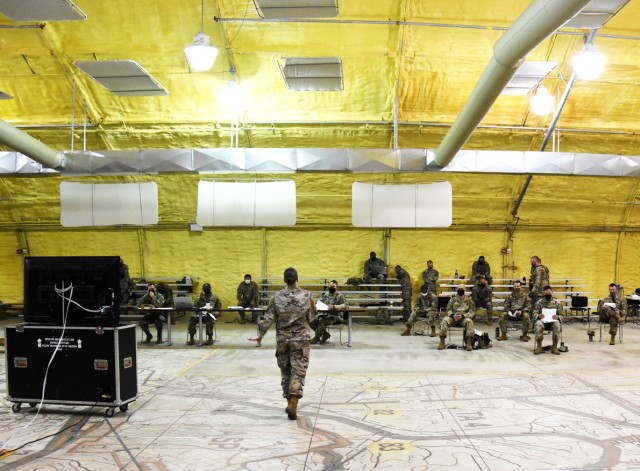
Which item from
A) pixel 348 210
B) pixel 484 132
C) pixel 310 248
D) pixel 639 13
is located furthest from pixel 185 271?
pixel 639 13

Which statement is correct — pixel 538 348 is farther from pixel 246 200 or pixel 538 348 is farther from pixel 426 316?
pixel 246 200

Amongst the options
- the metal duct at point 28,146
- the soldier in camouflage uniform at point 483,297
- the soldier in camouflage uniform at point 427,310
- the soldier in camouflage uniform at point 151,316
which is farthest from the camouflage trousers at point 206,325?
the soldier in camouflage uniform at point 483,297

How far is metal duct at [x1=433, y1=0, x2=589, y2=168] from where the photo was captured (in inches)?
228

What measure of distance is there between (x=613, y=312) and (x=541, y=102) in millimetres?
5310

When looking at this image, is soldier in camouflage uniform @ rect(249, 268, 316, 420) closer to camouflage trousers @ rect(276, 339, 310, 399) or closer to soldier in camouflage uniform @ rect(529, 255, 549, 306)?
camouflage trousers @ rect(276, 339, 310, 399)

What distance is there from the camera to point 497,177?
16.4m

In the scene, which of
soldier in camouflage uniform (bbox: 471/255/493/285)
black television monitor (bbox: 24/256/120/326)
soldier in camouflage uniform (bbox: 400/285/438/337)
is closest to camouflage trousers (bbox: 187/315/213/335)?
soldier in camouflage uniform (bbox: 400/285/438/337)

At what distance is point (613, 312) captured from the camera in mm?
12453

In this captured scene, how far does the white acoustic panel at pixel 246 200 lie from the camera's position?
14.3 m

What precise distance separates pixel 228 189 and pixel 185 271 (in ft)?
14.4

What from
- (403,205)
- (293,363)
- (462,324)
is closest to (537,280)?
(462,324)

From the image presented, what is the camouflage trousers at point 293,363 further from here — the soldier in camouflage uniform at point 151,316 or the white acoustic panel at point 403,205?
the white acoustic panel at point 403,205

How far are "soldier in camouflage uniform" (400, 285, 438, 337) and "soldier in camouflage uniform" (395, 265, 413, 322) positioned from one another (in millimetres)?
2522

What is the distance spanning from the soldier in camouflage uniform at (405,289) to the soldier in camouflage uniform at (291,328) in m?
9.81
